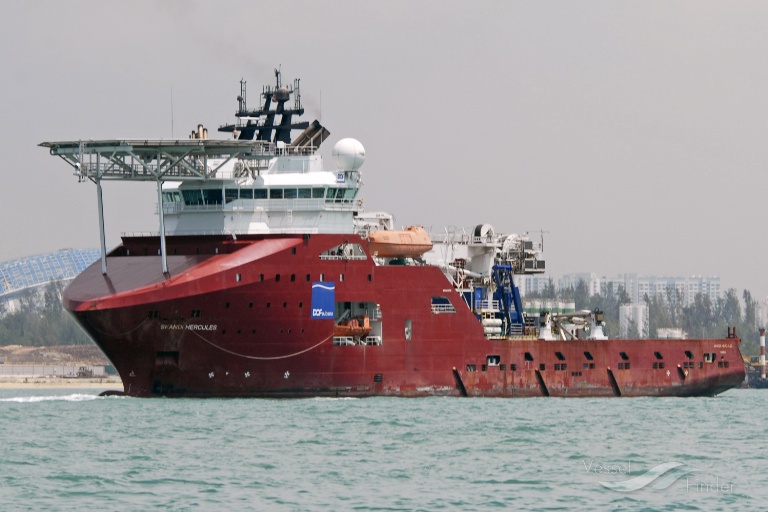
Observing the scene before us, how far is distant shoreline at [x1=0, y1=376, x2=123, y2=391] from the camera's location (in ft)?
330

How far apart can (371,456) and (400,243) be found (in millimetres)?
20316

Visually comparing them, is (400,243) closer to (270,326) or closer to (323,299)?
(323,299)

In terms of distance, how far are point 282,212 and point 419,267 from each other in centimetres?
521

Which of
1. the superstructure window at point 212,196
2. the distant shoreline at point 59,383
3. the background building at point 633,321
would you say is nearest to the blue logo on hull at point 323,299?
the superstructure window at point 212,196

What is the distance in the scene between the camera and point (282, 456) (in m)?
36.9

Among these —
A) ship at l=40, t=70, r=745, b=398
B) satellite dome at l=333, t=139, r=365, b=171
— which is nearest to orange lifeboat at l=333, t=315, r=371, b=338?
Answer: ship at l=40, t=70, r=745, b=398

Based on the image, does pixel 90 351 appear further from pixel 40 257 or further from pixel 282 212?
pixel 282 212

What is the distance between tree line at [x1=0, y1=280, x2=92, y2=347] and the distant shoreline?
26727 millimetres

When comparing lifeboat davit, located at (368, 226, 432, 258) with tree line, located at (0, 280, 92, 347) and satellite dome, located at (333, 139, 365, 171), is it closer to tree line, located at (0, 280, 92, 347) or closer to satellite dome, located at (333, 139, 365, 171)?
satellite dome, located at (333, 139, 365, 171)

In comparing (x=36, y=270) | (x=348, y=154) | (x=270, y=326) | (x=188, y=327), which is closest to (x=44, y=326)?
(x=36, y=270)

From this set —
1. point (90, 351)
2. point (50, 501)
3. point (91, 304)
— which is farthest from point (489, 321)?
point (90, 351)

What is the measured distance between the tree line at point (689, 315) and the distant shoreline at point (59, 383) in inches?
1772

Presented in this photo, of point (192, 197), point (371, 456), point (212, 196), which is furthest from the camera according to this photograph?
point (192, 197)

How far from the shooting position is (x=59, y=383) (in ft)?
345
